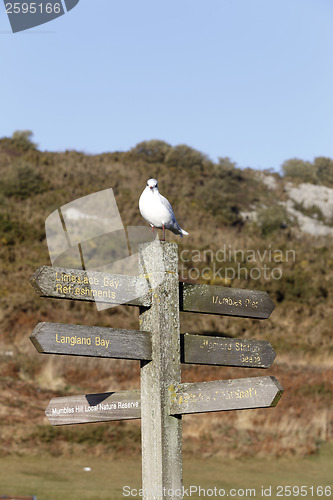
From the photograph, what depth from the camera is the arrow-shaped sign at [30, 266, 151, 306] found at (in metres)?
4.61

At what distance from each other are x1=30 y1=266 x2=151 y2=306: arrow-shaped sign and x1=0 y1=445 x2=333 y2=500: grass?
14.6 feet

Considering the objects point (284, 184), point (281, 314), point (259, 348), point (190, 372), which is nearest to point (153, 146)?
point (284, 184)

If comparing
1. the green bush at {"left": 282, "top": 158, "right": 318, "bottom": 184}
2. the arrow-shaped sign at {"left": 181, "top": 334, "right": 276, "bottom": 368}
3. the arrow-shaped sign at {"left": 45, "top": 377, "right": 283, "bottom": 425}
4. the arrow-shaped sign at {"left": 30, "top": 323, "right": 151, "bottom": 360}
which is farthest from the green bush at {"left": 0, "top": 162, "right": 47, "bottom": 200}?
the arrow-shaped sign at {"left": 30, "top": 323, "right": 151, "bottom": 360}

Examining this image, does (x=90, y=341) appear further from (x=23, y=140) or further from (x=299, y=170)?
(x=299, y=170)

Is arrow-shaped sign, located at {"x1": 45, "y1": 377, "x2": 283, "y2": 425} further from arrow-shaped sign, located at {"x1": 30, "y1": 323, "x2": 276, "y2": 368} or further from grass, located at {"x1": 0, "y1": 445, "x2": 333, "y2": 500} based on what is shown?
grass, located at {"x1": 0, "y1": 445, "x2": 333, "y2": 500}

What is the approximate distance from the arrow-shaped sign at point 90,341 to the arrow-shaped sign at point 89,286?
0.22m

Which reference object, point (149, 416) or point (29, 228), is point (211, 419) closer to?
point (149, 416)

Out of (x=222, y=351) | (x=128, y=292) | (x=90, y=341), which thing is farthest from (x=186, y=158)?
(x=90, y=341)

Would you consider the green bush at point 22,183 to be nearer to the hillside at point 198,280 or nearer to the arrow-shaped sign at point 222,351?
the hillside at point 198,280

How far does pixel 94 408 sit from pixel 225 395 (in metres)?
0.95

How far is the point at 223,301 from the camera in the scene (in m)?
5.45

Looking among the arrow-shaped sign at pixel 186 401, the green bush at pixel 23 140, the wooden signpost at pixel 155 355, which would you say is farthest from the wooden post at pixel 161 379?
Result: the green bush at pixel 23 140

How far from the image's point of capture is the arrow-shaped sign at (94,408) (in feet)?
16.3

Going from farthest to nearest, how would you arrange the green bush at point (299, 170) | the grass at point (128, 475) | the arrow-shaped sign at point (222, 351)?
the green bush at point (299, 170) → the grass at point (128, 475) → the arrow-shaped sign at point (222, 351)
